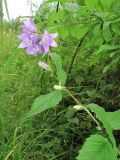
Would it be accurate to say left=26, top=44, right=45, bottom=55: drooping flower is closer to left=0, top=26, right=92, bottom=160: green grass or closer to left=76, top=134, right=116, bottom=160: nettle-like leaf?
left=76, top=134, right=116, bottom=160: nettle-like leaf

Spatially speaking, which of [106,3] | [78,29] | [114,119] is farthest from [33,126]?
[114,119]

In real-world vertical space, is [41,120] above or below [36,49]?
below

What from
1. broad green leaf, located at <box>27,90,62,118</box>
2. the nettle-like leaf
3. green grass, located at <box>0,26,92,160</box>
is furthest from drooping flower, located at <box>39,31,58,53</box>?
green grass, located at <box>0,26,92,160</box>

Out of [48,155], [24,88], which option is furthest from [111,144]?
[24,88]

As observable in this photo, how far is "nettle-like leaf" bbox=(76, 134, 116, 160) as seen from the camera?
3.54ft

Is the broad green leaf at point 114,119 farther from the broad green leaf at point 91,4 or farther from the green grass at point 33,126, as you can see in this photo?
the green grass at point 33,126

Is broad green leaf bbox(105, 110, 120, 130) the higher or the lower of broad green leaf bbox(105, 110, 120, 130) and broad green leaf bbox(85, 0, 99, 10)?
the lower

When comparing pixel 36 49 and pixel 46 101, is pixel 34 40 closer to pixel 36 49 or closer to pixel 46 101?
pixel 36 49

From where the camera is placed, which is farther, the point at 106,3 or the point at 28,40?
the point at 106,3

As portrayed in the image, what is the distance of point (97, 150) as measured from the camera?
110cm

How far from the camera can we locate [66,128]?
210 cm

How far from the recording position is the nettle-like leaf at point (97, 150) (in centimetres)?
108

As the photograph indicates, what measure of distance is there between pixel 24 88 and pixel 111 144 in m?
1.18

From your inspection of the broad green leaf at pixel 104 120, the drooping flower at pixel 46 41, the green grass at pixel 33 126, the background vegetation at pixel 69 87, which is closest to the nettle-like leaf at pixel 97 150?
the broad green leaf at pixel 104 120
